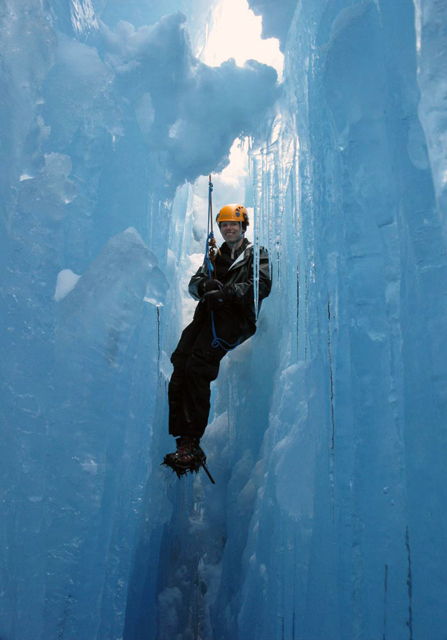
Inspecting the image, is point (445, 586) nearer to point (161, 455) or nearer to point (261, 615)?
Answer: point (261, 615)

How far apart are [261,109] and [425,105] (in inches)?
62.2

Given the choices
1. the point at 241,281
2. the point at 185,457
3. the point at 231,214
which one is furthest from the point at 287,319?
the point at 185,457

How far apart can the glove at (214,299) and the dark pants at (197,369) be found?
103 mm

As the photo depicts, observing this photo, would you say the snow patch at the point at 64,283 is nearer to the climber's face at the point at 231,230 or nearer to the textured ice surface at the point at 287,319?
the textured ice surface at the point at 287,319

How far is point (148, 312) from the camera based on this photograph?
8.56 feet

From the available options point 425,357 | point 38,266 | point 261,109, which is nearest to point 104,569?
point 38,266

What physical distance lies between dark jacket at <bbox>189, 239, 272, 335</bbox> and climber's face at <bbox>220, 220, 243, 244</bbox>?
68mm

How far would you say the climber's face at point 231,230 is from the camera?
3.29m

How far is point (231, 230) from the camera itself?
3.29 m

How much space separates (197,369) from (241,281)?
2.10ft

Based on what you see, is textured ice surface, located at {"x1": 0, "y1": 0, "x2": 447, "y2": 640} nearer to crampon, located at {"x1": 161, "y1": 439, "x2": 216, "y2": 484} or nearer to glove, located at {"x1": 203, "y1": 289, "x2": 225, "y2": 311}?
crampon, located at {"x1": 161, "y1": 439, "x2": 216, "y2": 484}

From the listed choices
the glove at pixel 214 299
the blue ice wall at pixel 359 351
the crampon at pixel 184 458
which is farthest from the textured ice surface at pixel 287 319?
the glove at pixel 214 299

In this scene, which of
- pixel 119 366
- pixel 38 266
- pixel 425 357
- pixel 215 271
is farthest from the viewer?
pixel 215 271

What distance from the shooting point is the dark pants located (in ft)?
8.99
